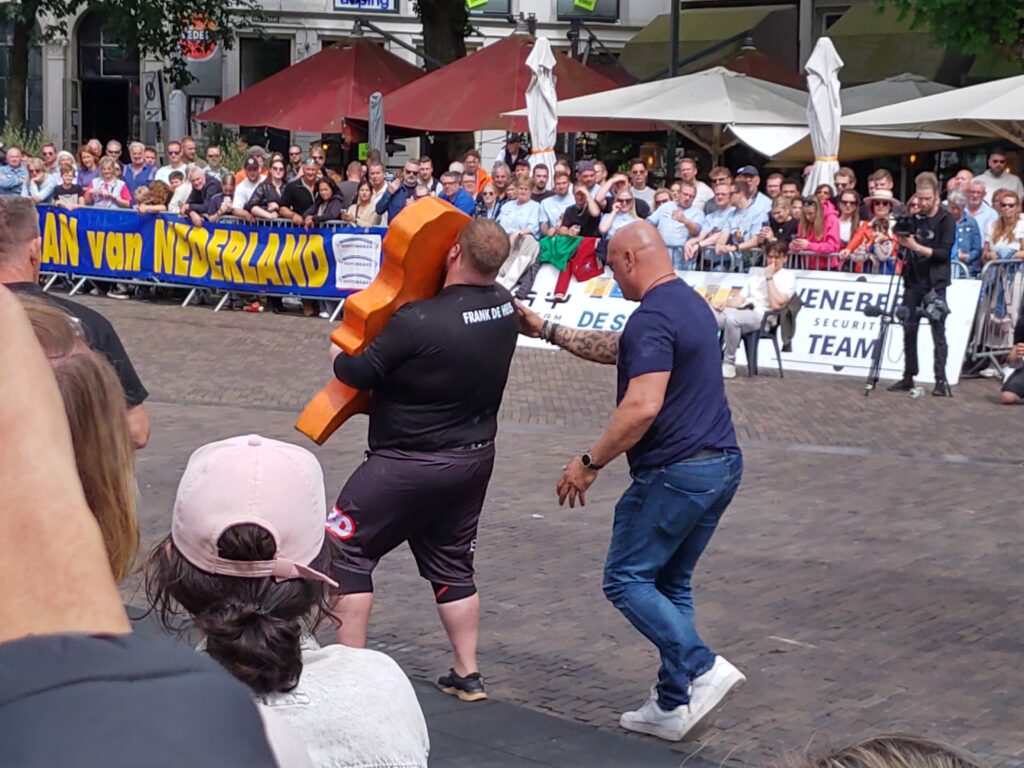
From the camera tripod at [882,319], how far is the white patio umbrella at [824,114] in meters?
2.58

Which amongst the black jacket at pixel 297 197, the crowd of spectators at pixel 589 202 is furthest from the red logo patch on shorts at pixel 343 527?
the black jacket at pixel 297 197

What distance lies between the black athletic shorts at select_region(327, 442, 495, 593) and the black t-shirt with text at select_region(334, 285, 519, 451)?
0.06 meters

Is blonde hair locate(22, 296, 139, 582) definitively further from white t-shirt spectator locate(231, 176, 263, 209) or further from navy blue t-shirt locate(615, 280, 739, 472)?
white t-shirt spectator locate(231, 176, 263, 209)

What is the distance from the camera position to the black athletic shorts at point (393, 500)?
582 cm

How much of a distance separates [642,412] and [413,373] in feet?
2.74

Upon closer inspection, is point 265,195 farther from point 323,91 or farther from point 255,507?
point 255,507

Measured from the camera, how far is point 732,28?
33438 mm

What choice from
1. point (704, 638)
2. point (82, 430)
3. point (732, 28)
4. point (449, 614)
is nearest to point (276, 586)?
point (82, 430)

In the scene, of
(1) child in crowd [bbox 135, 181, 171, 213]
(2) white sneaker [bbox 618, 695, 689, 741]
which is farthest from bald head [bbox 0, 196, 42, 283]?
(1) child in crowd [bbox 135, 181, 171, 213]

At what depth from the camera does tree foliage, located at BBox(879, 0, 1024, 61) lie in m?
21.6

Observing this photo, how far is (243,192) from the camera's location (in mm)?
20250

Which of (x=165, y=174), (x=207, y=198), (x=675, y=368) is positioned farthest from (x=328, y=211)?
(x=675, y=368)

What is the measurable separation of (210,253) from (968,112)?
8935mm

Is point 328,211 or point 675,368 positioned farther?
point 328,211
